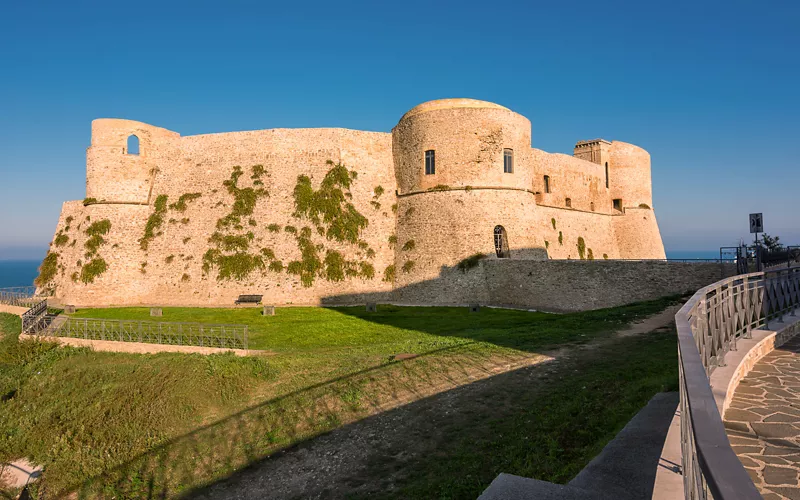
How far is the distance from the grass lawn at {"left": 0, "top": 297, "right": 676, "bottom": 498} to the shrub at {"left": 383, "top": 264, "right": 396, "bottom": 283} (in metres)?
10.9

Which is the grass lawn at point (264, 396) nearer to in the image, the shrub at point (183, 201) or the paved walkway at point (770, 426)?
the paved walkway at point (770, 426)

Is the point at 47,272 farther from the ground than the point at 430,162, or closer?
closer

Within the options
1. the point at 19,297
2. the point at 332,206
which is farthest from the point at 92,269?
the point at 332,206

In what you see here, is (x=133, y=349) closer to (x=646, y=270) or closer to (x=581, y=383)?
(x=581, y=383)

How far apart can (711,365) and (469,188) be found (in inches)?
907

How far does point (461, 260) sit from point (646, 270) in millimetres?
9794

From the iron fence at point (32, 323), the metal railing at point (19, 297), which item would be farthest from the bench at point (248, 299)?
the metal railing at point (19, 297)

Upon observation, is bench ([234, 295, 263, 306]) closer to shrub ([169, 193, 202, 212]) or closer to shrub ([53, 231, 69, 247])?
shrub ([169, 193, 202, 212])

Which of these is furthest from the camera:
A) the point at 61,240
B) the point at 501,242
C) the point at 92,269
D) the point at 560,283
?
the point at 61,240

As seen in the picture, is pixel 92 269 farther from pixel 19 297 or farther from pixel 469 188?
pixel 469 188

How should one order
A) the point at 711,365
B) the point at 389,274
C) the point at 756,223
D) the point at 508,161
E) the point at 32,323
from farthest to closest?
1. the point at 389,274
2. the point at 508,161
3. the point at 32,323
4. the point at 756,223
5. the point at 711,365

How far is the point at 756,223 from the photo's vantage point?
47.8ft

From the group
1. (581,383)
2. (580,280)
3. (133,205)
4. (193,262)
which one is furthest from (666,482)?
(133,205)

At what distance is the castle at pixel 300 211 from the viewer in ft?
93.3
